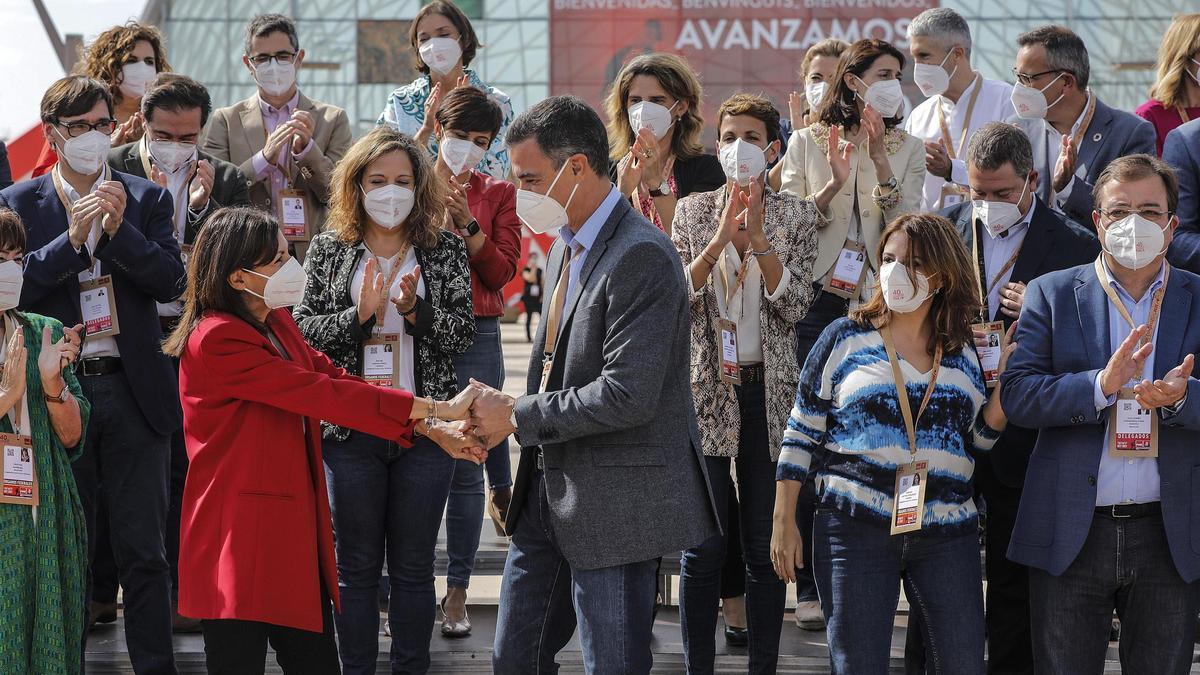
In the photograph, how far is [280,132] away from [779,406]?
95.1 inches

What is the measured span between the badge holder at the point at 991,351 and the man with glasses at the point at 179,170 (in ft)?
9.87

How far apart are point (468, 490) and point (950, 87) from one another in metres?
2.84

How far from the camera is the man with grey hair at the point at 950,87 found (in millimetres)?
5773

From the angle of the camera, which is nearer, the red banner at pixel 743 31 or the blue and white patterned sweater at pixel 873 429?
the blue and white patterned sweater at pixel 873 429

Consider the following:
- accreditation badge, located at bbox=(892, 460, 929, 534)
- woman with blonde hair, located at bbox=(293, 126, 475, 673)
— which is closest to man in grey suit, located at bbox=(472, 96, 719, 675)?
accreditation badge, located at bbox=(892, 460, 929, 534)

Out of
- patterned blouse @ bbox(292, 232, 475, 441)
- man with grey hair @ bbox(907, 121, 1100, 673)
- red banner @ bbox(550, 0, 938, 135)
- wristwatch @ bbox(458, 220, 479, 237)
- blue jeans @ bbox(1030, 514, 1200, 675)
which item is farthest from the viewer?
red banner @ bbox(550, 0, 938, 135)

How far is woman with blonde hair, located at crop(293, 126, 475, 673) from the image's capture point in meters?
4.44

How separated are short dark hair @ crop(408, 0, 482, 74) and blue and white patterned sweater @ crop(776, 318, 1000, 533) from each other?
2740 mm

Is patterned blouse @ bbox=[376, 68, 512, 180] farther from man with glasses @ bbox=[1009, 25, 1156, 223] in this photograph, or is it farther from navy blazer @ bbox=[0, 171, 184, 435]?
man with glasses @ bbox=[1009, 25, 1156, 223]

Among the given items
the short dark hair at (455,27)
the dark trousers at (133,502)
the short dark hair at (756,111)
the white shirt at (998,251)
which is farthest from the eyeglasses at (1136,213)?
the dark trousers at (133,502)

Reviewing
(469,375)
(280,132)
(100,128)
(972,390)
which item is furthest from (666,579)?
(100,128)

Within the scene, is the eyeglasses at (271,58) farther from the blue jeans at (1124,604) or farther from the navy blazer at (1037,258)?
the blue jeans at (1124,604)

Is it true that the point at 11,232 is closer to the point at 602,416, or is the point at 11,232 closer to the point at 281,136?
the point at 281,136

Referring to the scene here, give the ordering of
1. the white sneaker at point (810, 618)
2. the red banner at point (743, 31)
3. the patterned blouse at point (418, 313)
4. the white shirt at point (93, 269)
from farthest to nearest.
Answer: the red banner at point (743, 31) → the white sneaker at point (810, 618) → the white shirt at point (93, 269) → the patterned blouse at point (418, 313)
